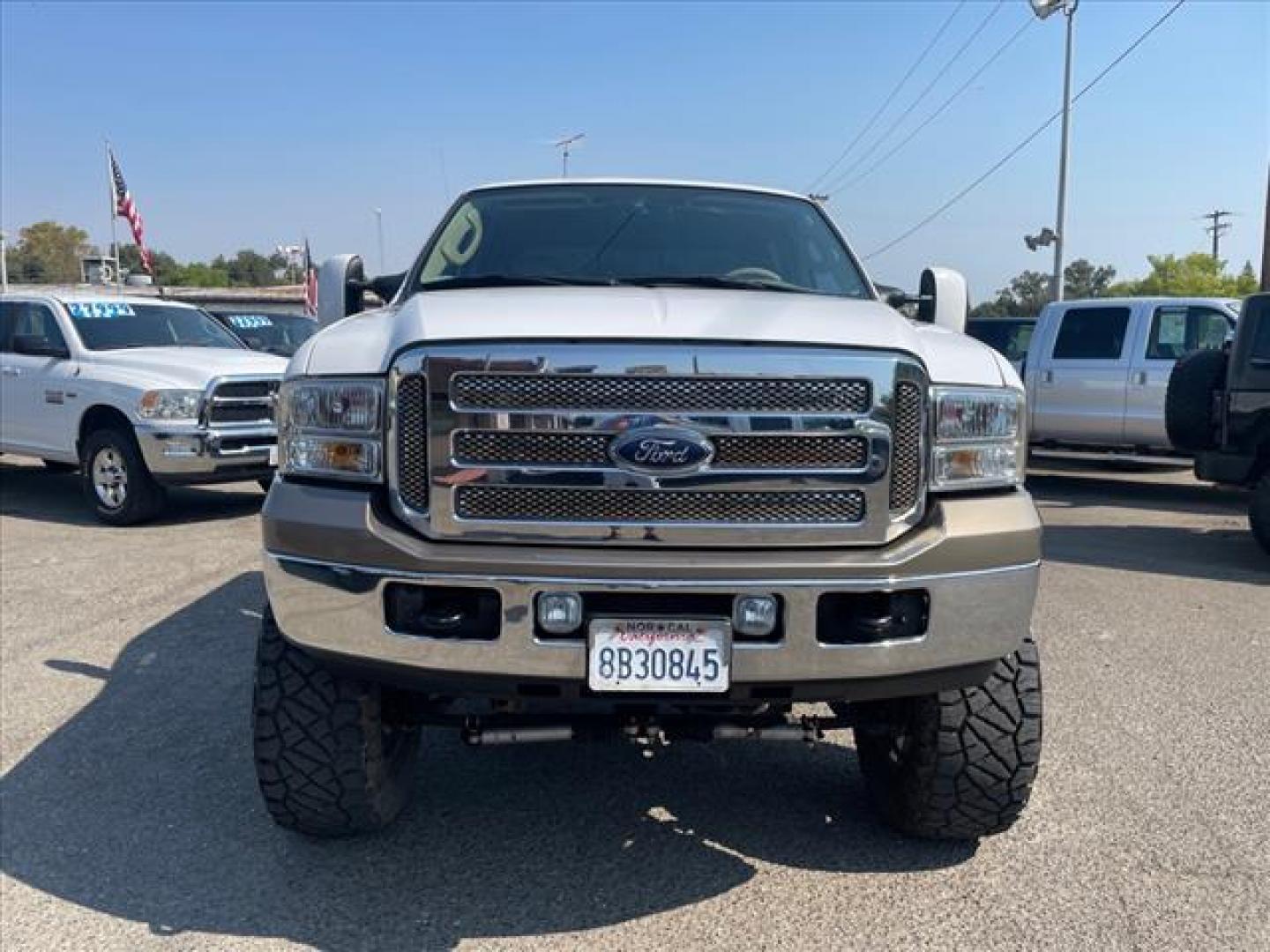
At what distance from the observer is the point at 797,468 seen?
2506 mm

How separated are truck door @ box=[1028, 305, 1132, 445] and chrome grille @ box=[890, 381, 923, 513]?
30.4 feet

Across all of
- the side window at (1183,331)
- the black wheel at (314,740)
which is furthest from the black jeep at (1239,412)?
the black wheel at (314,740)

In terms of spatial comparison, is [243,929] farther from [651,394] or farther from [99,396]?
[99,396]

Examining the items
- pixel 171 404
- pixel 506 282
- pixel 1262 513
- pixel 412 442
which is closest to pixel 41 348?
pixel 171 404

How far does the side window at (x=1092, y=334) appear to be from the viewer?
10922mm

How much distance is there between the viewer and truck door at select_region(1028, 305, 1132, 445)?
35.6ft

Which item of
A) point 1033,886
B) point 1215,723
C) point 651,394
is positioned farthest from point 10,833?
point 1215,723

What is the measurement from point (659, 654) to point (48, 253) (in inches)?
3077

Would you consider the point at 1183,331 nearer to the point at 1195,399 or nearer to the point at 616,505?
the point at 1195,399

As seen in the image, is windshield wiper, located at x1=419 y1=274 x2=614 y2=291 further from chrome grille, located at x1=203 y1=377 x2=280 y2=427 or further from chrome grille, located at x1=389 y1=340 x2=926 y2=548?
chrome grille, located at x1=203 y1=377 x2=280 y2=427

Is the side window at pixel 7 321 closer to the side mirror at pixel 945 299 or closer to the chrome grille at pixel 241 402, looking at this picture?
the chrome grille at pixel 241 402

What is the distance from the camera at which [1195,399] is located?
7.70 metres

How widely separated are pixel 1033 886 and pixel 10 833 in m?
3.04

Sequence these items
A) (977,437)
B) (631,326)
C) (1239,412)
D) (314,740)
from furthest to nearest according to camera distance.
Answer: (1239,412), (314,740), (977,437), (631,326)
